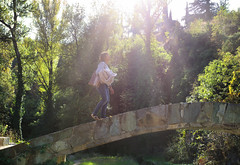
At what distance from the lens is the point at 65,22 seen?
17.3 meters

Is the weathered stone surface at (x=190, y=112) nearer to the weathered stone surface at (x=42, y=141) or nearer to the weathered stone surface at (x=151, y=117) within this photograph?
the weathered stone surface at (x=151, y=117)

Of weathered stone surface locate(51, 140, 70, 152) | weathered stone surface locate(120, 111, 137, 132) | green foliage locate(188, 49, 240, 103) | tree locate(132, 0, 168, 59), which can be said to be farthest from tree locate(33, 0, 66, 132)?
weathered stone surface locate(120, 111, 137, 132)

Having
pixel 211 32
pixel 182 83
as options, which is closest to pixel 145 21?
pixel 211 32

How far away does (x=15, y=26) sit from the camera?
1338 cm

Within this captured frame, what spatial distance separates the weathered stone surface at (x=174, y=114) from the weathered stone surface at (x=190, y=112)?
14 cm

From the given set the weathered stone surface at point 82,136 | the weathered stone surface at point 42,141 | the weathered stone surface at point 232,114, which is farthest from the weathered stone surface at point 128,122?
the weathered stone surface at point 232,114

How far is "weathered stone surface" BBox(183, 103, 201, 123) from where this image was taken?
17.6ft

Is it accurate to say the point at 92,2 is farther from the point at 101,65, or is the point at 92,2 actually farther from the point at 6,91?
the point at 101,65

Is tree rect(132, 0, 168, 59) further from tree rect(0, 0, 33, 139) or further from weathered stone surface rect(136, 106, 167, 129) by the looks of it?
weathered stone surface rect(136, 106, 167, 129)

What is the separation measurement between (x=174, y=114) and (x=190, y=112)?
0.38m

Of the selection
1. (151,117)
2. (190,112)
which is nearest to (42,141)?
(151,117)

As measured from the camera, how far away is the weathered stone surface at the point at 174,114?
5.33m

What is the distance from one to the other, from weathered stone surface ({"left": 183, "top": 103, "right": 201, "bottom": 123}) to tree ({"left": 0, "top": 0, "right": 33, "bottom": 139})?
10.5 metres

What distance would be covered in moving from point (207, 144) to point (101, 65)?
532 centimetres
